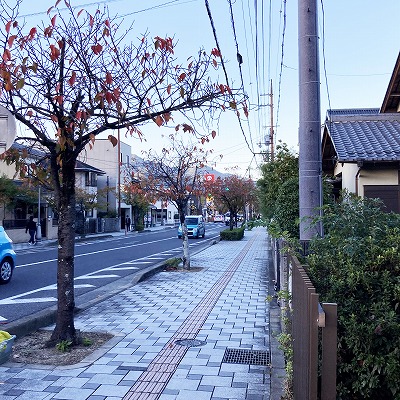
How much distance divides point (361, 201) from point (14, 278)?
12.1 meters

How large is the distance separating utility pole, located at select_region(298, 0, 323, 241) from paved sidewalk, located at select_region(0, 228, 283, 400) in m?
1.79

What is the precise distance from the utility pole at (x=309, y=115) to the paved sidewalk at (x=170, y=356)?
1791 millimetres

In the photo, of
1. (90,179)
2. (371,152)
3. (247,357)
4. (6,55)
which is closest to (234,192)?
(90,179)

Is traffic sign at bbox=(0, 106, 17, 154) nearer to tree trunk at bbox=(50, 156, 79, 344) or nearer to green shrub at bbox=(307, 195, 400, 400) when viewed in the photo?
tree trunk at bbox=(50, 156, 79, 344)

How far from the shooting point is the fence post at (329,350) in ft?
8.13

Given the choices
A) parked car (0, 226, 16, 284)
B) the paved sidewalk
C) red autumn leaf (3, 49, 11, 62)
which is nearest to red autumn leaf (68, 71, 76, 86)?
red autumn leaf (3, 49, 11, 62)

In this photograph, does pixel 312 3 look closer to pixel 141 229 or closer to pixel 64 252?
pixel 64 252

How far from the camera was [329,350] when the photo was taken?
2.49 m

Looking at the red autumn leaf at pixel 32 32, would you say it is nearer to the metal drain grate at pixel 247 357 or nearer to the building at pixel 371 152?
the metal drain grate at pixel 247 357

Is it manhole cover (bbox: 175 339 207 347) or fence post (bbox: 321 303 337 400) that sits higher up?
fence post (bbox: 321 303 337 400)

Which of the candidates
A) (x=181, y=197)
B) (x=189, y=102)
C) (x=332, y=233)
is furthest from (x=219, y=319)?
(x=181, y=197)

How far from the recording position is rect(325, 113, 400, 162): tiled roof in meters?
8.21

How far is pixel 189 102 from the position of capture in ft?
20.5

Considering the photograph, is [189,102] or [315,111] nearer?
[315,111]
